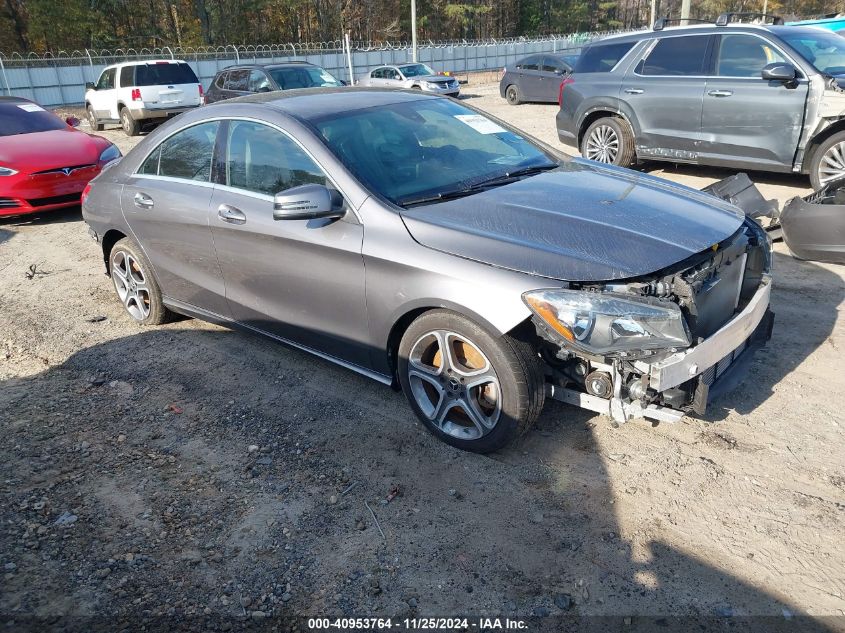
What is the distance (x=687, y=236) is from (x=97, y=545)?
3.07 metres

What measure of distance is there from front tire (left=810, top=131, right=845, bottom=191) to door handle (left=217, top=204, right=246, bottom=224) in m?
6.16

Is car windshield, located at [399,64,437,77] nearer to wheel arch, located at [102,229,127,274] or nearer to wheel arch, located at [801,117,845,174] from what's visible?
wheel arch, located at [801,117,845,174]

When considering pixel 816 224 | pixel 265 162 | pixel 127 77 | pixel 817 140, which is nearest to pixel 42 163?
pixel 265 162

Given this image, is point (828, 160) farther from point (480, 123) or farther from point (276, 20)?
point (276, 20)

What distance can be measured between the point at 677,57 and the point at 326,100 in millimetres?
6019

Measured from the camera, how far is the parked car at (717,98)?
24.0ft

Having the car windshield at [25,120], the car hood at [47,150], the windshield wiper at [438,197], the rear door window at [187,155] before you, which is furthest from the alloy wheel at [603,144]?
the car windshield at [25,120]

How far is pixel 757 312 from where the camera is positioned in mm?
3455

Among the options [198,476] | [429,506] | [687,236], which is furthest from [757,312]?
[198,476]

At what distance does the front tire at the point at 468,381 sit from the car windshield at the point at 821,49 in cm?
639

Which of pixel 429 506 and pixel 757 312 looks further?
pixel 757 312

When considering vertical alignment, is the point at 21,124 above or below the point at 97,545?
above

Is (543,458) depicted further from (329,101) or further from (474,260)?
(329,101)

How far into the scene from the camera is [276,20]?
49.8 metres
